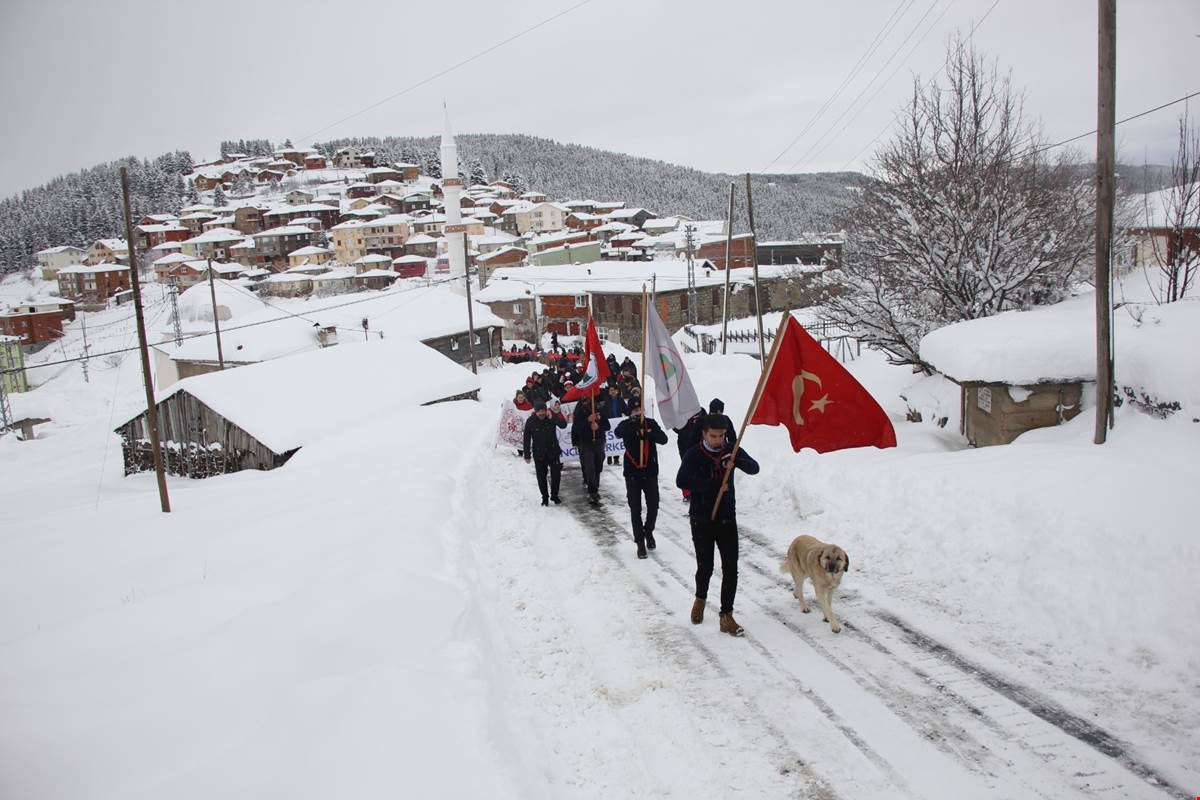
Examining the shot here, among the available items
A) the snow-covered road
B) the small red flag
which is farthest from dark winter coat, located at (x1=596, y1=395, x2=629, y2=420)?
the snow-covered road

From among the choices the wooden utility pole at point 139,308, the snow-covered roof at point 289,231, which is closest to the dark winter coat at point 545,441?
the wooden utility pole at point 139,308

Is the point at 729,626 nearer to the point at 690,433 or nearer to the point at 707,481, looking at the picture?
the point at 707,481

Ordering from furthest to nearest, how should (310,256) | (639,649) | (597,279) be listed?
(310,256)
(597,279)
(639,649)

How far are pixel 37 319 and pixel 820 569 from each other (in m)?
94.0

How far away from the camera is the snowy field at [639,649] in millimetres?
4336

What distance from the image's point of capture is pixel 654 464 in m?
9.35

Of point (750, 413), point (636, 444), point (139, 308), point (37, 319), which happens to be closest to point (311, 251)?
point (37, 319)

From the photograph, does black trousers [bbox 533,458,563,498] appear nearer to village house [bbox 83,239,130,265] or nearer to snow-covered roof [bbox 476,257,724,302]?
snow-covered roof [bbox 476,257,724,302]

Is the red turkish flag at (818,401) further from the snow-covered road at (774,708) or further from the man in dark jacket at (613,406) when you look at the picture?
the man in dark jacket at (613,406)

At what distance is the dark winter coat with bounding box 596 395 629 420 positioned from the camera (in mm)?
14031

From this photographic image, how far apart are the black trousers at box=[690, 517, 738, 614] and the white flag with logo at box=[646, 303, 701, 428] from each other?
13.9 ft

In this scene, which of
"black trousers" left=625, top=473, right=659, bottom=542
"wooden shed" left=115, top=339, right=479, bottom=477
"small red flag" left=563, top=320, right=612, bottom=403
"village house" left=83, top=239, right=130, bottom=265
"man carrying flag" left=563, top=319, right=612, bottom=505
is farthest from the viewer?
"village house" left=83, top=239, right=130, bottom=265

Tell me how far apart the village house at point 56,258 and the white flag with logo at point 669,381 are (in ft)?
381

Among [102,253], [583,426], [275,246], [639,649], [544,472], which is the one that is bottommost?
[639,649]
